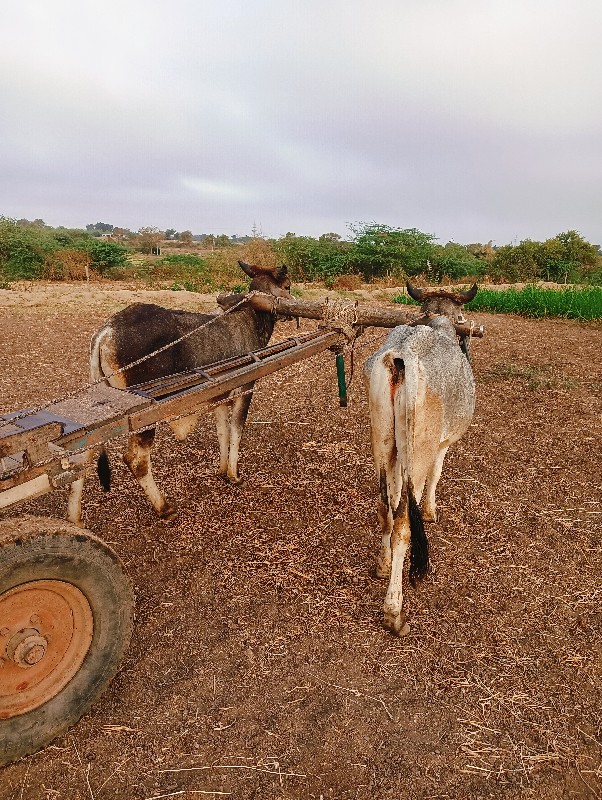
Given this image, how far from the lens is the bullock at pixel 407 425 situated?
3.55m

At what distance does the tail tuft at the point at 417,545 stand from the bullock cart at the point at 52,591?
1.81 meters

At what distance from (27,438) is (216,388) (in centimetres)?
125

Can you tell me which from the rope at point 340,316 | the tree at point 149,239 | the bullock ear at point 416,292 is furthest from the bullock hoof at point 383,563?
the tree at point 149,239

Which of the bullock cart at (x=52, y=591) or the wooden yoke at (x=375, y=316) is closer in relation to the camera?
the bullock cart at (x=52, y=591)

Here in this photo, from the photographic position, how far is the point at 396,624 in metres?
3.67

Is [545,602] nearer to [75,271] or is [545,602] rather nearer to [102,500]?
[102,500]

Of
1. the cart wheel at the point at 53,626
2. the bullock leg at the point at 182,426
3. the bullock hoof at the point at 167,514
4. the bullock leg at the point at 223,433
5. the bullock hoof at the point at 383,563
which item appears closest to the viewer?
the cart wheel at the point at 53,626

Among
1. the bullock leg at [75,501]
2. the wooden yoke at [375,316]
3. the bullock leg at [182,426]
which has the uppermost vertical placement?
the wooden yoke at [375,316]

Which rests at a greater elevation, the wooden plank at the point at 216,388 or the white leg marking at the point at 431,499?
the wooden plank at the point at 216,388

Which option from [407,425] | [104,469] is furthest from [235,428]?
[407,425]

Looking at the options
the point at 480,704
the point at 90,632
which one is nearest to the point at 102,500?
the point at 90,632

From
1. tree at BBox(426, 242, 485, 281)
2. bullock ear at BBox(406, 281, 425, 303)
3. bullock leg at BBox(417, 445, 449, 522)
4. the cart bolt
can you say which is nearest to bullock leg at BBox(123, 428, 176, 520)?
the cart bolt

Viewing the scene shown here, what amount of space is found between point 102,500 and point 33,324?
10.3 metres

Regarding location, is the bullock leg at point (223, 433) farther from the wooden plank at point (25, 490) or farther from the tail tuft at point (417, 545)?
the wooden plank at point (25, 490)
